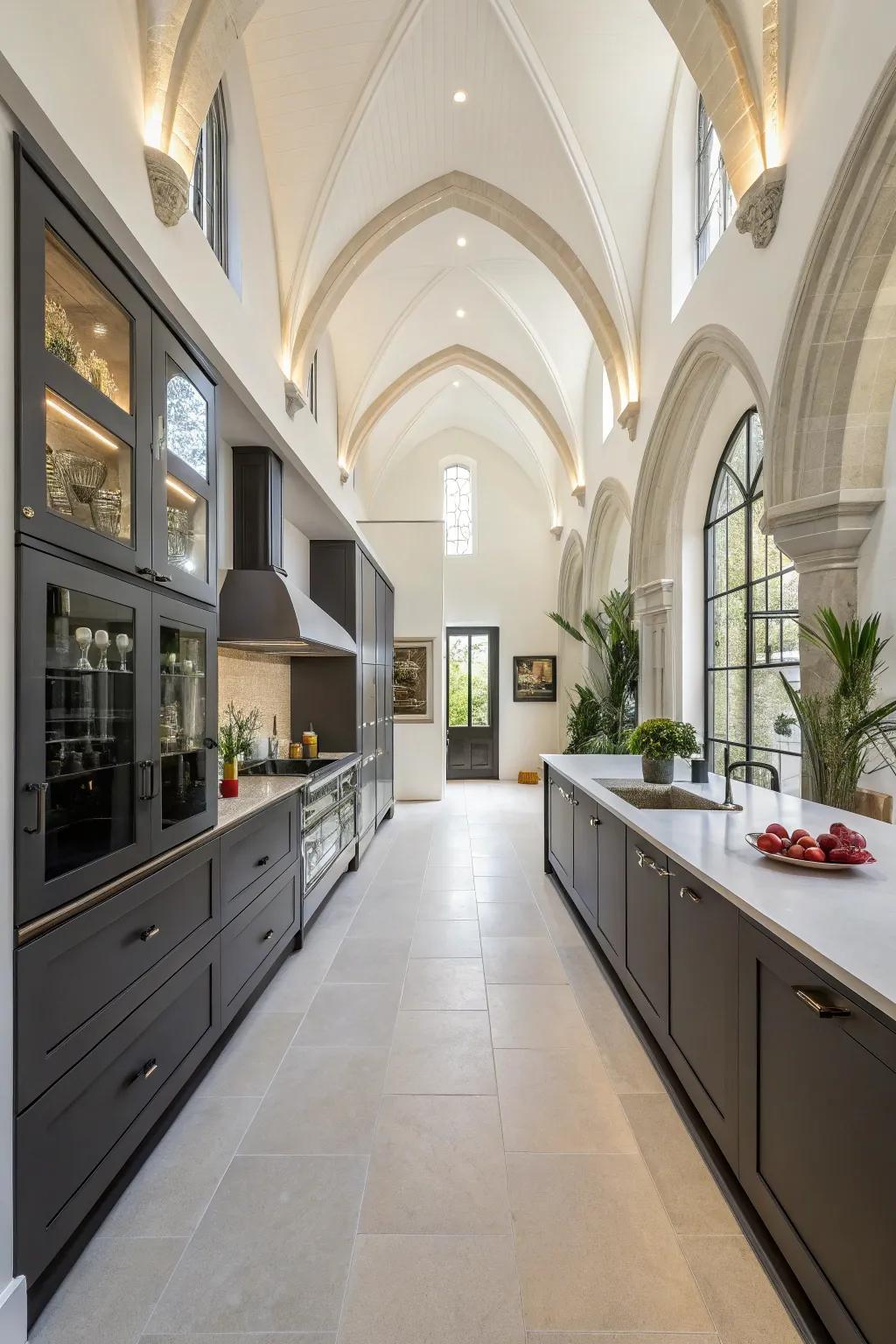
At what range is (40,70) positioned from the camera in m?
1.73

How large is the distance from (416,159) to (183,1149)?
21.7 ft

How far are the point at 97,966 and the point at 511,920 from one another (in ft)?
9.31

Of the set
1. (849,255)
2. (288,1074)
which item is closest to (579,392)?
(849,255)

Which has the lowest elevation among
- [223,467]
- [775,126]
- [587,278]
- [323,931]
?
[323,931]

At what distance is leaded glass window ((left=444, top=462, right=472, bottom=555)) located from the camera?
1143 centimetres

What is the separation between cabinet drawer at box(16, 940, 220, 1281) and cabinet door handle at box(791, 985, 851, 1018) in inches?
65.2

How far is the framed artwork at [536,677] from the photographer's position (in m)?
11.1

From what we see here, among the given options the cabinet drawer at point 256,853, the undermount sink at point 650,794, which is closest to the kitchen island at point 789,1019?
the undermount sink at point 650,794

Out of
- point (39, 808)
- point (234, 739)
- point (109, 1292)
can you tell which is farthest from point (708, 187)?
point (109, 1292)

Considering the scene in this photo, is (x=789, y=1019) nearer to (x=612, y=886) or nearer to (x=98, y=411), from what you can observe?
(x=612, y=886)

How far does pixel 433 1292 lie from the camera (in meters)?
1.53

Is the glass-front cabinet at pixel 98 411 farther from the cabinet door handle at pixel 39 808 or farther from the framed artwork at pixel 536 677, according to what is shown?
the framed artwork at pixel 536 677

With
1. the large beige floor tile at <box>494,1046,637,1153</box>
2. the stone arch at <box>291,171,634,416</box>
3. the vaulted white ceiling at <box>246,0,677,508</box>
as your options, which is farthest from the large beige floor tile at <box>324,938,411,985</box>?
the vaulted white ceiling at <box>246,0,677,508</box>

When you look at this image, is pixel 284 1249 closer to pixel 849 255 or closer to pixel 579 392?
pixel 849 255
